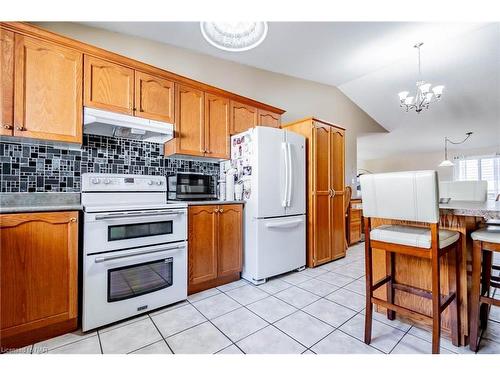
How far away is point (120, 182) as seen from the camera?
2.06 meters

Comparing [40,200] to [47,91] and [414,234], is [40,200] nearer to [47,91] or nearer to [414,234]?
[47,91]

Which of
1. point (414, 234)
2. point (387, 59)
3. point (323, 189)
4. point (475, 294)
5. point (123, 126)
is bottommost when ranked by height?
point (475, 294)

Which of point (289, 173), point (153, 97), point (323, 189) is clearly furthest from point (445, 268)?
point (153, 97)

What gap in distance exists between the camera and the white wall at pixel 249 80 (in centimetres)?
242

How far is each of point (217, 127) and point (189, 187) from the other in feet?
2.61

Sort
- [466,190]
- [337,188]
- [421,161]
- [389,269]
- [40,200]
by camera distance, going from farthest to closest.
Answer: [421,161] < [337,188] < [466,190] < [40,200] < [389,269]

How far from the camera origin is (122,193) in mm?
2070

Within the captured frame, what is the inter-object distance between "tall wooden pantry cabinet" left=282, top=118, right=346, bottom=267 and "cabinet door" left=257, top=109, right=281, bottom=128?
164 mm

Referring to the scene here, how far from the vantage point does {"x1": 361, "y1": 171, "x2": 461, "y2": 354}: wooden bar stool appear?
1.27 metres

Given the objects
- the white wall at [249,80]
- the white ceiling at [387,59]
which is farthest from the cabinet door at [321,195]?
the white ceiling at [387,59]

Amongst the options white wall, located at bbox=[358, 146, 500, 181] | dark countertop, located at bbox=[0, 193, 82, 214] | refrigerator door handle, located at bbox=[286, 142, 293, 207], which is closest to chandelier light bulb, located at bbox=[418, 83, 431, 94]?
refrigerator door handle, located at bbox=[286, 142, 293, 207]

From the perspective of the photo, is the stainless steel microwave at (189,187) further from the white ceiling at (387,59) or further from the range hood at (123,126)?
the white ceiling at (387,59)

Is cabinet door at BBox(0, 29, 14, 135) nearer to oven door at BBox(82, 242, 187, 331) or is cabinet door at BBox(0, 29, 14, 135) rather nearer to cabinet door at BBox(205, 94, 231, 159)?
oven door at BBox(82, 242, 187, 331)
